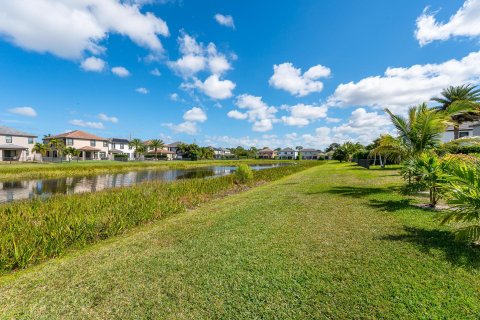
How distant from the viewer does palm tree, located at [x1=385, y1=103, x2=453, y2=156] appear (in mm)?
10469

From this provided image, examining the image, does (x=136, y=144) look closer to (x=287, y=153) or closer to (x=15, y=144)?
(x=15, y=144)

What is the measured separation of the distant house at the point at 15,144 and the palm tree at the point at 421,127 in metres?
56.6

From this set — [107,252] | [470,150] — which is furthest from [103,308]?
[470,150]

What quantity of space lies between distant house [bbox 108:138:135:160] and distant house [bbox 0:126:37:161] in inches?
712

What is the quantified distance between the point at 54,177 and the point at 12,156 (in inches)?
→ 1080

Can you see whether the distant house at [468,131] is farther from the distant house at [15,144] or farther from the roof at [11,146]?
the distant house at [15,144]

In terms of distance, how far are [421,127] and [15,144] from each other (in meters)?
60.5

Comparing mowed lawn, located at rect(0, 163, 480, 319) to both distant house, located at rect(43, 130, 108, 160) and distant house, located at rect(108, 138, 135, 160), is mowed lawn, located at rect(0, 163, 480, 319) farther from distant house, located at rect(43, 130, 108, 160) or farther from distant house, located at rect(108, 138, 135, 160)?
distant house, located at rect(108, 138, 135, 160)

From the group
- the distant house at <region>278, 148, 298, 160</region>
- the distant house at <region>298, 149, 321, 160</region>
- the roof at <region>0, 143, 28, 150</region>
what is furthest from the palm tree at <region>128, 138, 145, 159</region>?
the distant house at <region>298, 149, 321, 160</region>

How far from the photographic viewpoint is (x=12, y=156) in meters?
41.5

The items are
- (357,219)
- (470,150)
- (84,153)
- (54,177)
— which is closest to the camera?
(357,219)

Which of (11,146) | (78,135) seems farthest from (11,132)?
(78,135)

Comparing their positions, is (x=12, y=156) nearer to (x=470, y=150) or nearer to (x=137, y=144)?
(x=137, y=144)

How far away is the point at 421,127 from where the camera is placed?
1072cm
